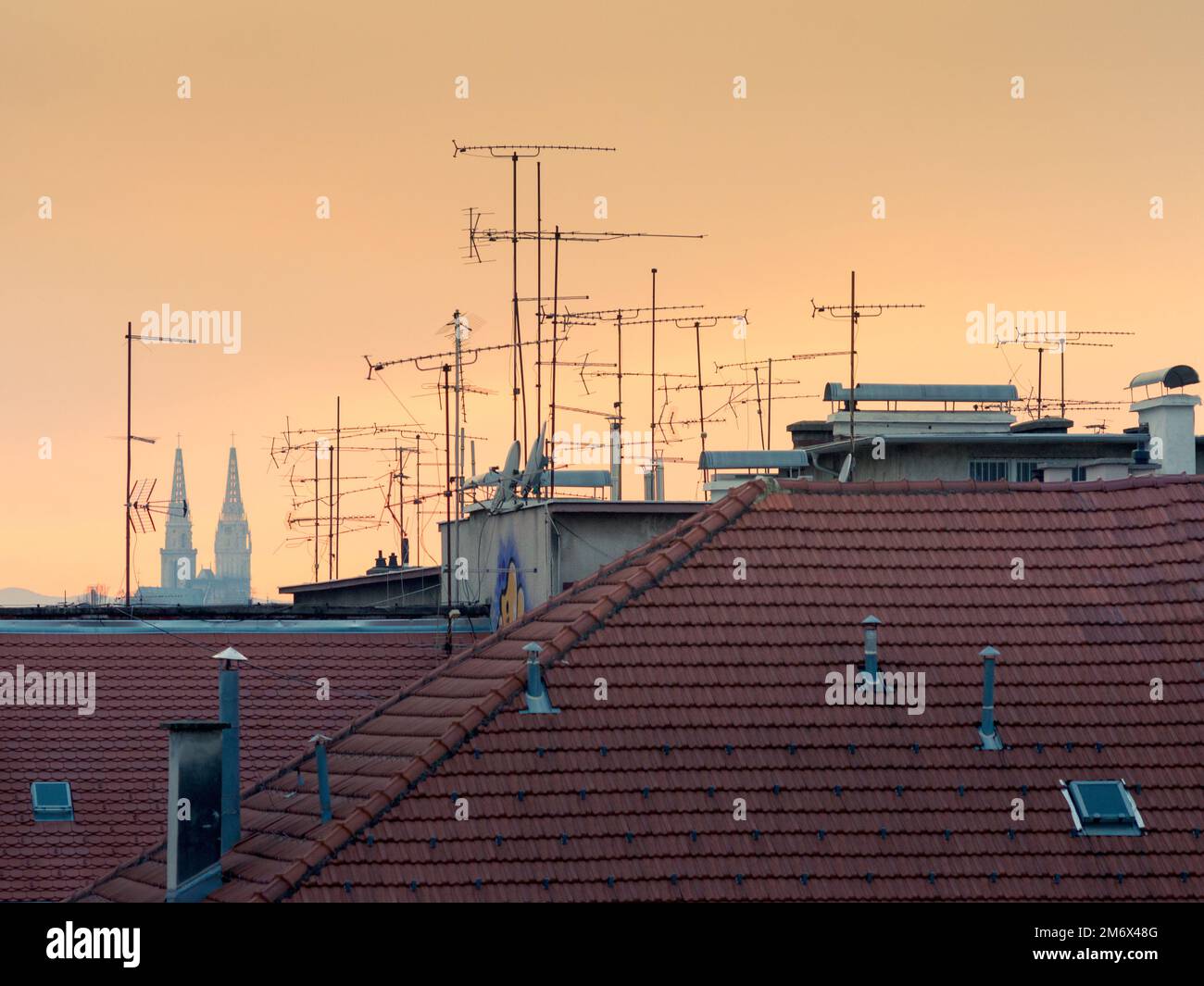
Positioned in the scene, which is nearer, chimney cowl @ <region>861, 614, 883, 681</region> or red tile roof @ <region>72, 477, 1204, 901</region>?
red tile roof @ <region>72, 477, 1204, 901</region>

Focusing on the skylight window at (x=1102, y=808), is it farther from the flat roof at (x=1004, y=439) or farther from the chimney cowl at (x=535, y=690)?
the flat roof at (x=1004, y=439)

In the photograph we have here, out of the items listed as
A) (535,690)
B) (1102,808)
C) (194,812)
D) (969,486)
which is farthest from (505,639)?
(1102,808)

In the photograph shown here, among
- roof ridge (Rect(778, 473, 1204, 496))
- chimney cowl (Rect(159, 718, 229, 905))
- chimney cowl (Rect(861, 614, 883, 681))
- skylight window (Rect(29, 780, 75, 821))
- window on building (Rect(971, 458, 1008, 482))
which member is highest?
window on building (Rect(971, 458, 1008, 482))

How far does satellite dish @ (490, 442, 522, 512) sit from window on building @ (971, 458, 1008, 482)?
16.1 m

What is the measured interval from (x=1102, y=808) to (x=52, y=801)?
18669 millimetres

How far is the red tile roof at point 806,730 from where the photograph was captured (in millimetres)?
23844

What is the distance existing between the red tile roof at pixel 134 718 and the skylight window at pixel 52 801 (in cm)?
15

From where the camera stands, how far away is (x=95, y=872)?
110 ft

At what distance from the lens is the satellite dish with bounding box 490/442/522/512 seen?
42844 mm

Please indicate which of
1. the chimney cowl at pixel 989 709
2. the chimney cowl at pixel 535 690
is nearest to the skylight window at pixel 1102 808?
the chimney cowl at pixel 989 709
